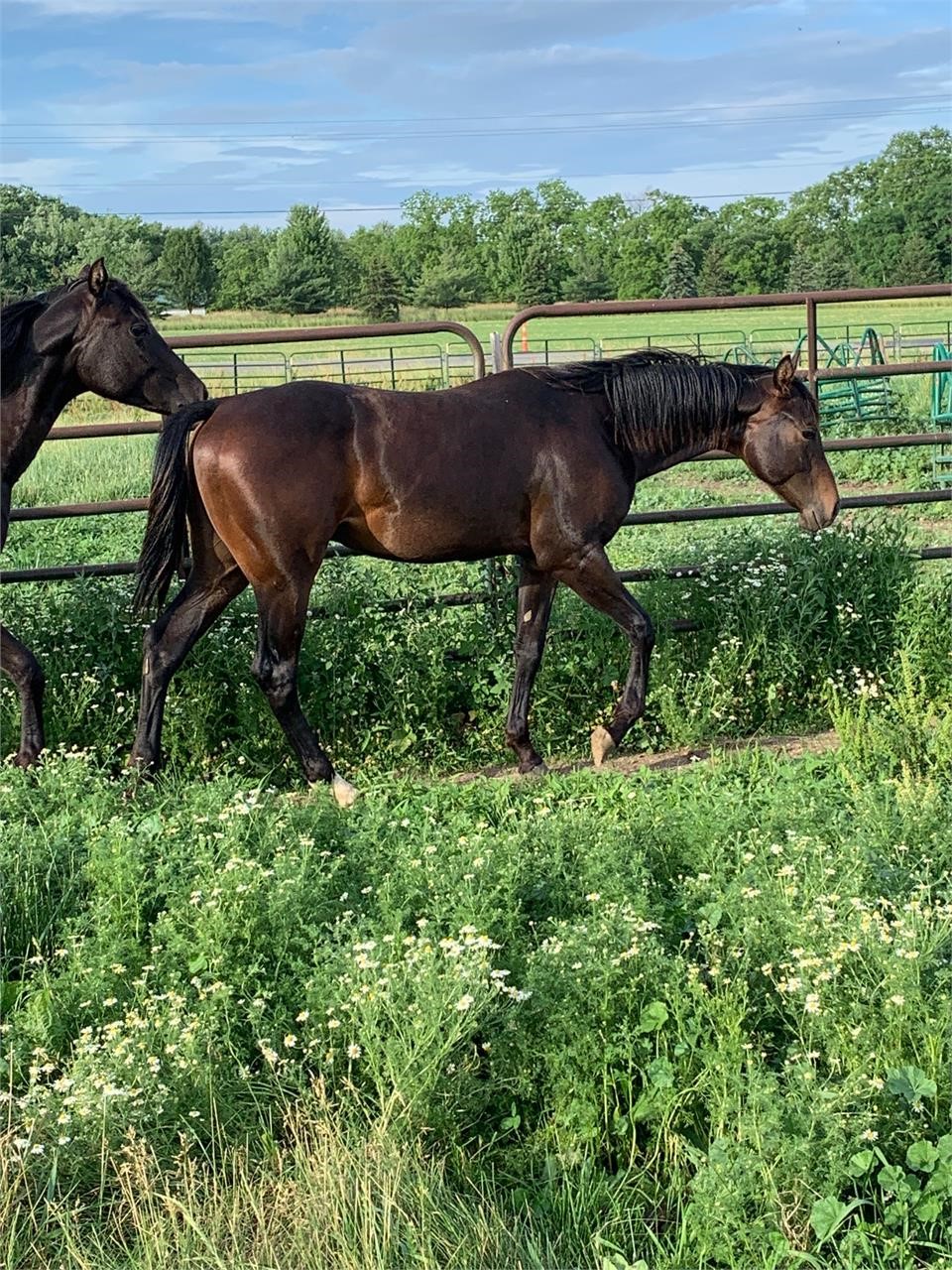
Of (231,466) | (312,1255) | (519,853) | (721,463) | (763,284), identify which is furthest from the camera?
(763,284)

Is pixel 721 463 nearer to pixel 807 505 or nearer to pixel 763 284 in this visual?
pixel 807 505

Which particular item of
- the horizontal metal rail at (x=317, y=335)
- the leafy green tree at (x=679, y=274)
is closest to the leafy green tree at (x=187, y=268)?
the leafy green tree at (x=679, y=274)

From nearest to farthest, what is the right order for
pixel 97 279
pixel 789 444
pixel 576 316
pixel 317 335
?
1. pixel 97 279
2. pixel 789 444
3. pixel 317 335
4. pixel 576 316

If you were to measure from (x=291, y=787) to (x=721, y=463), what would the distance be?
1258cm

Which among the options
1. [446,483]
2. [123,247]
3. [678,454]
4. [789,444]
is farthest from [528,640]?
[123,247]

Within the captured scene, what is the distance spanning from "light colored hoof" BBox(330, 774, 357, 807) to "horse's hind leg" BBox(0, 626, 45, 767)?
1300mm

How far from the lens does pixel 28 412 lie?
554cm

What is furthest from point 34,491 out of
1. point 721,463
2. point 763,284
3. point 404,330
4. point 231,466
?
point 763,284

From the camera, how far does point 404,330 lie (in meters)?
6.91

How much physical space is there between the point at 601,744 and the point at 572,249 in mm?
64045

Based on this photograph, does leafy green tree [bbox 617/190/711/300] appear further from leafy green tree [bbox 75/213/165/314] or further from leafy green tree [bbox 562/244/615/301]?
leafy green tree [bbox 75/213/165/314]

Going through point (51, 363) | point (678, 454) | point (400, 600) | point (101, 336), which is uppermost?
point (101, 336)

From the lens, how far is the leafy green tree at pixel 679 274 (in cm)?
6175

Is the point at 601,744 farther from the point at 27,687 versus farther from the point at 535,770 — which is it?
the point at 27,687
